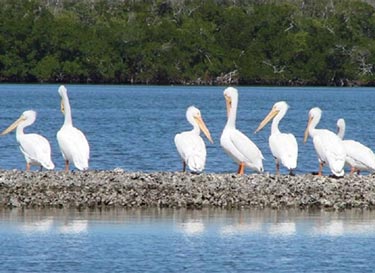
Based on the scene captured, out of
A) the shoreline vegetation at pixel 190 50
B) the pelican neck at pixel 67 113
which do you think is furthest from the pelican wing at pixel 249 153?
the shoreline vegetation at pixel 190 50

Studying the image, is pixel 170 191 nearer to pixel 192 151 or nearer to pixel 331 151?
pixel 192 151

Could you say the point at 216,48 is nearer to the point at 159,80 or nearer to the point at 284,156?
the point at 159,80

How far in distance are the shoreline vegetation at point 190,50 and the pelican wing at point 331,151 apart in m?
62.9

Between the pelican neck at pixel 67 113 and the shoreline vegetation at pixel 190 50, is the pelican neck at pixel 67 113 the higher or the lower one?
the lower one

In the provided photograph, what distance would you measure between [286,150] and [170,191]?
6.35ft

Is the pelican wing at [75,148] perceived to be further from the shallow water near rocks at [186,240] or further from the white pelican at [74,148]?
the shallow water near rocks at [186,240]

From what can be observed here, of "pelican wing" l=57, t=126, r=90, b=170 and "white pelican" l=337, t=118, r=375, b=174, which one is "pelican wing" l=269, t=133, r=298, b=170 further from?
"pelican wing" l=57, t=126, r=90, b=170

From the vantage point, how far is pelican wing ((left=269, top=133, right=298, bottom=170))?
17.5m

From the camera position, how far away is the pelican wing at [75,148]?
1739 centimetres

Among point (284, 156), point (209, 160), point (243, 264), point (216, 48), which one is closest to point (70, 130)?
point (284, 156)

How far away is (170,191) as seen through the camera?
1644cm

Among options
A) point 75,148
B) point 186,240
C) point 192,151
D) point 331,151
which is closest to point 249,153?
point 192,151

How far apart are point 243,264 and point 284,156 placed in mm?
4480

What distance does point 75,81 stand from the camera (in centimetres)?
8369
